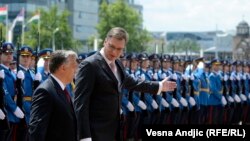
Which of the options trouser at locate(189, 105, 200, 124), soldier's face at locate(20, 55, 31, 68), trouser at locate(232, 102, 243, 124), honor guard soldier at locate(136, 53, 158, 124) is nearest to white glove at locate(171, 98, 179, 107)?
honor guard soldier at locate(136, 53, 158, 124)

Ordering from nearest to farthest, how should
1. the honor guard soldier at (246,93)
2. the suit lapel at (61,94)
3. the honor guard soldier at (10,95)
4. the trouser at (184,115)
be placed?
the suit lapel at (61,94), the honor guard soldier at (10,95), the trouser at (184,115), the honor guard soldier at (246,93)

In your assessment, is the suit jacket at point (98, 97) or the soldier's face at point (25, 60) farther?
the soldier's face at point (25, 60)

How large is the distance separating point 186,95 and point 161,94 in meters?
1.17

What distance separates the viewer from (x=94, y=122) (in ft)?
18.9

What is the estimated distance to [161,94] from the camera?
12648 millimetres

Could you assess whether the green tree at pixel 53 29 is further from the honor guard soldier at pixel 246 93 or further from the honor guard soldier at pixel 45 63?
the honor guard soldier at pixel 45 63

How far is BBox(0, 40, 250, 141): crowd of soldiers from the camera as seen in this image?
866 cm

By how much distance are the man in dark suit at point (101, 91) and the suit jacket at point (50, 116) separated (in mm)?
526

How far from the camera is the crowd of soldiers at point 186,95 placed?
11.8 metres

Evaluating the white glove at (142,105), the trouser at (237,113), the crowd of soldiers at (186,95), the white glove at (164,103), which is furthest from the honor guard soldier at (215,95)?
the white glove at (142,105)

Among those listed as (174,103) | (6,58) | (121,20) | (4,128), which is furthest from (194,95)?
(121,20)

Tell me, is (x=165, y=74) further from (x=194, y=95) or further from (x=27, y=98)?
(x=27, y=98)

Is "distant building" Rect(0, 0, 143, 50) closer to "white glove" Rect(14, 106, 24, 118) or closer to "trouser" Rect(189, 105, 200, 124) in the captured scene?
"trouser" Rect(189, 105, 200, 124)

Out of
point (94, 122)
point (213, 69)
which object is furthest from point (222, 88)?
point (94, 122)
